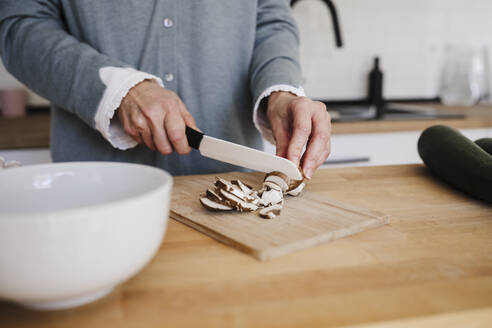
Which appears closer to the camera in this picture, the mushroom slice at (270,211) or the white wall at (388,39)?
the mushroom slice at (270,211)

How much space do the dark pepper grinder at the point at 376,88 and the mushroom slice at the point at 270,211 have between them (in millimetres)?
1417

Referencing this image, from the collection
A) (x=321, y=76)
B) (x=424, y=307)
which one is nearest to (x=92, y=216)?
(x=424, y=307)

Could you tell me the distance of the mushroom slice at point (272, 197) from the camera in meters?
0.68

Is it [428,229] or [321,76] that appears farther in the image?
[321,76]

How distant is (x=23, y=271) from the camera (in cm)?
33

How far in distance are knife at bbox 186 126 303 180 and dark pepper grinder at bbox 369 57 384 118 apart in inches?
52.5

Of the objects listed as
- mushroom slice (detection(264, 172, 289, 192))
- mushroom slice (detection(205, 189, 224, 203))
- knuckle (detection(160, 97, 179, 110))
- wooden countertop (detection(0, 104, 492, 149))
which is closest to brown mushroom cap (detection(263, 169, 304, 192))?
mushroom slice (detection(264, 172, 289, 192))

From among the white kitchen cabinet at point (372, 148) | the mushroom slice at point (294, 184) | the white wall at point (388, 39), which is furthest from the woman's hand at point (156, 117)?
the white wall at point (388, 39)

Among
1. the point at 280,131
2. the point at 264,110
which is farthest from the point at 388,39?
the point at 280,131

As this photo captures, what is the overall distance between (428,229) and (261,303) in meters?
0.31

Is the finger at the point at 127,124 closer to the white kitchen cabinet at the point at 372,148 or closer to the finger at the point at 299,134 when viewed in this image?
the finger at the point at 299,134

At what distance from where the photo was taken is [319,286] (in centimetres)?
A: 43

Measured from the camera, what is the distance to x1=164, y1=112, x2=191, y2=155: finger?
0.78 meters

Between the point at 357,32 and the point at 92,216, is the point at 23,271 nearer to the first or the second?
the point at 92,216
